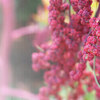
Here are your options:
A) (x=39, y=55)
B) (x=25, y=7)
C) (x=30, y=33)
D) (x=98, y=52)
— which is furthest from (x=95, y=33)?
(x=25, y=7)

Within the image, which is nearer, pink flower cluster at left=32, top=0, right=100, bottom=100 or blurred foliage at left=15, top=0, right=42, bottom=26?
pink flower cluster at left=32, top=0, right=100, bottom=100

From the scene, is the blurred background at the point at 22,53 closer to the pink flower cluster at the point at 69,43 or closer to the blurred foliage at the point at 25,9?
the blurred foliage at the point at 25,9

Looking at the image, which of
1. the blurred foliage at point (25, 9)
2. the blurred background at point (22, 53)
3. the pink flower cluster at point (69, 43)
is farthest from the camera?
the blurred foliage at point (25, 9)

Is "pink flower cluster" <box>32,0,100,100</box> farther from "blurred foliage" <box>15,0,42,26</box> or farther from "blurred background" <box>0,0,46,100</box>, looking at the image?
"blurred foliage" <box>15,0,42,26</box>

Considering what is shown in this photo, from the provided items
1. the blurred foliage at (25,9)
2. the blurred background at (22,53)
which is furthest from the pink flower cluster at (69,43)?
the blurred foliage at (25,9)

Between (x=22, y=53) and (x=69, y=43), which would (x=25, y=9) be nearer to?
(x=22, y=53)

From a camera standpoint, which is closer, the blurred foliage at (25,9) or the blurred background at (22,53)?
the blurred background at (22,53)

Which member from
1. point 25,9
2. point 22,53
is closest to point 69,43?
point 22,53

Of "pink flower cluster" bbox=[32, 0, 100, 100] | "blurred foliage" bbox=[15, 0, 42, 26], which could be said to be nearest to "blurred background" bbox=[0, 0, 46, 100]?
"blurred foliage" bbox=[15, 0, 42, 26]

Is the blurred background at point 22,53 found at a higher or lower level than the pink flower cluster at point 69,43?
higher
